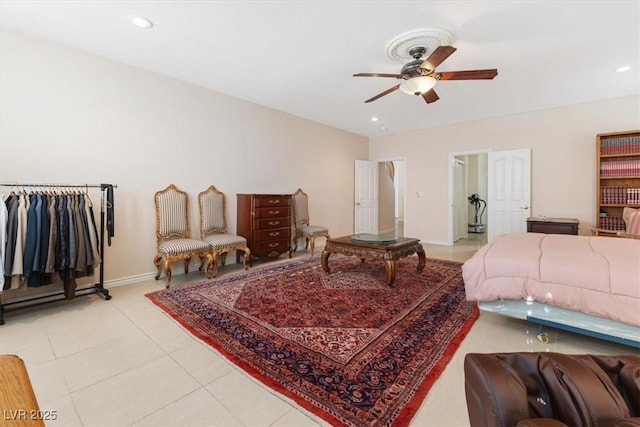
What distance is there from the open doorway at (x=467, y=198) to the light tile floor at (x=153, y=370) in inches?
171

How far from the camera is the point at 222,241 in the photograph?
154 inches

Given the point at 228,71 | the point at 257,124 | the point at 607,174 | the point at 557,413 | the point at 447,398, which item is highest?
the point at 228,71

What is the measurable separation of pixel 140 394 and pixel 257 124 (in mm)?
4291

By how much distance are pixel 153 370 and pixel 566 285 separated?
2.90m

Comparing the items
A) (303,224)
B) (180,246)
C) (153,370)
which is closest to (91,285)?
(180,246)

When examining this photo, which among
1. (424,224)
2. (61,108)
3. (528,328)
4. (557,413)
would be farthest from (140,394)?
(424,224)

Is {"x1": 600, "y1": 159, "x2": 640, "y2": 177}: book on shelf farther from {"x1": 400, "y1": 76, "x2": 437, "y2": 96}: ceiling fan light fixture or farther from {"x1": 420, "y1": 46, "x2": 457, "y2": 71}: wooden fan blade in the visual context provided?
{"x1": 420, "y1": 46, "x2": 457, "y2": 71}: wooden fan blade

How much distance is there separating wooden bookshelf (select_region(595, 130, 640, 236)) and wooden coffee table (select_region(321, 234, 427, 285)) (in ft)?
10.2

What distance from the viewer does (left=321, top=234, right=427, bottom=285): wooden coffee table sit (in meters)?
3.29

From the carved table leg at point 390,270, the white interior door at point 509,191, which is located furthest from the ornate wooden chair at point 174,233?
the white interior door at point 509,191

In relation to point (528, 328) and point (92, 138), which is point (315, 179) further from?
point (528, 328)

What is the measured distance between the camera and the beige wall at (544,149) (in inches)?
185

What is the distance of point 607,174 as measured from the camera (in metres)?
4.45

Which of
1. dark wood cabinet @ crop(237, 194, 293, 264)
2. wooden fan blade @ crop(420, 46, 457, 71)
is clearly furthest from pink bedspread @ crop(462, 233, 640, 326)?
dark wood cabinet @ crop(237, 194, 293, 264)
